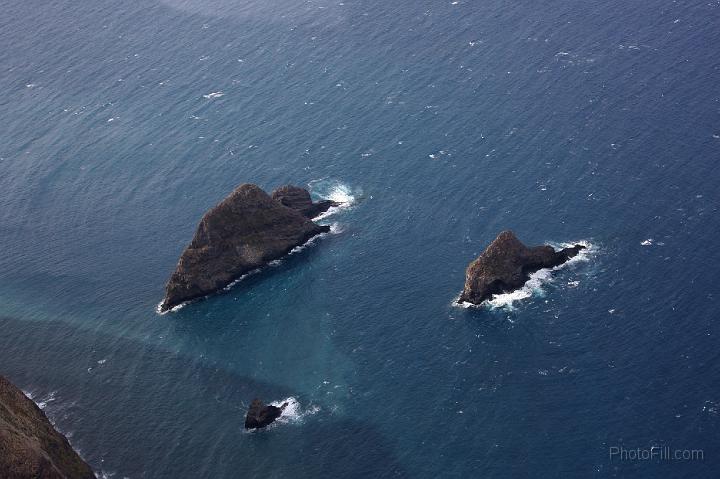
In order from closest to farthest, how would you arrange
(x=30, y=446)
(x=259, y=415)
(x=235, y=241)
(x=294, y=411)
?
(x=30, y=446), (x=259, y=415), (x=294, y=411), (x=235, y=241)

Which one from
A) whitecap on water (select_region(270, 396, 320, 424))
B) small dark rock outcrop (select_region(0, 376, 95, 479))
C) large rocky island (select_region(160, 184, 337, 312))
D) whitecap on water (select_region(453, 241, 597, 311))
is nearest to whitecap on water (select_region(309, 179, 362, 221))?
large rocky island (select_region(160, 184, 337, 312))

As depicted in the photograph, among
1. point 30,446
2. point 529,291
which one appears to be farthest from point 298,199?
point 30,446

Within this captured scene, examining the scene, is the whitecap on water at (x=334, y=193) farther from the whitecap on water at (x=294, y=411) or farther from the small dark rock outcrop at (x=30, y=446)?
the small dark rock outcrop at (x=30, y=446)

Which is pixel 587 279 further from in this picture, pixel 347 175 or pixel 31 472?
pixel 31 472

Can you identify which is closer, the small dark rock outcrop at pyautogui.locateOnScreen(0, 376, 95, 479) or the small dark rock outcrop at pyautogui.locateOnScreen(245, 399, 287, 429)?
the small dark rock outcrop at pyautogui.locateOnScreen(0, 376, 95, 479)

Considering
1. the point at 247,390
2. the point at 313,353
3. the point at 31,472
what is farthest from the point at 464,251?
the point at 31,472

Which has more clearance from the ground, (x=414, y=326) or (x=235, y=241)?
(x=235, y=241)

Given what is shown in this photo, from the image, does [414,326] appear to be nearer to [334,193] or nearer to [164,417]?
[164,417]

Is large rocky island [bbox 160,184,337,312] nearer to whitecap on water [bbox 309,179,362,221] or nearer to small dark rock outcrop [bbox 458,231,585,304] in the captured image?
whitecap on water [bbox 309,179,362,221]
